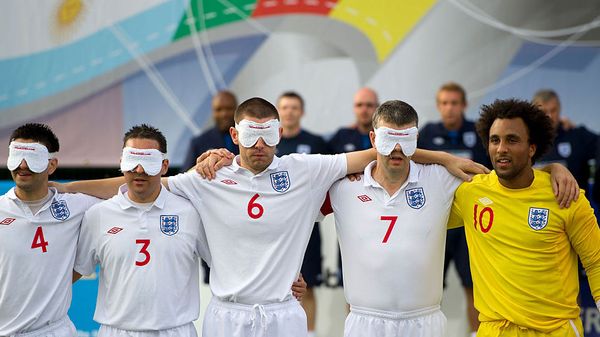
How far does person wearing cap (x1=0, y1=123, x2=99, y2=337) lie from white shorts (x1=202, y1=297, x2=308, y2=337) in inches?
36.8

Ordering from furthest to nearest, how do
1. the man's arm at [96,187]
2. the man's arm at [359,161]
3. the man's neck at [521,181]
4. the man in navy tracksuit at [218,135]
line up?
1. the man in navy tracksuit at [218,135]
2. the man's arm at [96,187]
3. the man's arm at [359,161]
4. the man's neck at [521,181]

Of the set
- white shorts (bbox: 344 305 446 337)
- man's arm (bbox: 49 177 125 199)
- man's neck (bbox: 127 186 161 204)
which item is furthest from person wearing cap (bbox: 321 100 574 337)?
man's arm (bbox: 49 177 125 199)

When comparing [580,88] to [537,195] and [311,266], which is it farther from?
[537,195]

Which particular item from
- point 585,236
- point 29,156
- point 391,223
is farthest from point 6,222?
point 585,236

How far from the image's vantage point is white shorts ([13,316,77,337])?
18.0 feet

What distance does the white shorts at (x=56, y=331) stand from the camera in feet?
18.0

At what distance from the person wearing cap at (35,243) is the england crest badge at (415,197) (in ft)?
6.72

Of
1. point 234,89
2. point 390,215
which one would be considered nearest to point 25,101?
point 234,89

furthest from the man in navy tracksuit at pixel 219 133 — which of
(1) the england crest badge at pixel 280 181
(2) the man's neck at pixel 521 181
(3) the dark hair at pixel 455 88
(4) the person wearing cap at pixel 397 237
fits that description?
(2) the man's neck at pixel 521 181

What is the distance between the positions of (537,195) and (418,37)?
3789 mm

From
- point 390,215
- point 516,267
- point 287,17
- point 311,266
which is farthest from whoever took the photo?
point 287,17

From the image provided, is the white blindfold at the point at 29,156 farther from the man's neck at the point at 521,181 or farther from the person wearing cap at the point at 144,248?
the man's neck at the point at 521,181

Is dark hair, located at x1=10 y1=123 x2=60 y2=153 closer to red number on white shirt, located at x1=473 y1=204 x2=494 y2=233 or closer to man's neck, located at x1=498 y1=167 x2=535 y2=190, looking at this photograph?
red number on white shirt, located at x1=473 y1=204 x2=494 y2=233

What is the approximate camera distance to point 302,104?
8195 mm
